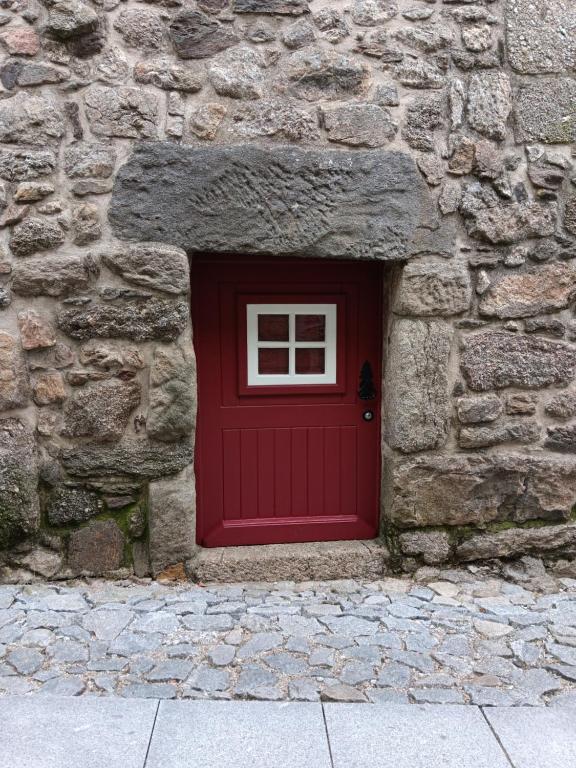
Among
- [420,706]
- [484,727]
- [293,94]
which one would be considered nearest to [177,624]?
[420,706]

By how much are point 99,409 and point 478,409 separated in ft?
5.73

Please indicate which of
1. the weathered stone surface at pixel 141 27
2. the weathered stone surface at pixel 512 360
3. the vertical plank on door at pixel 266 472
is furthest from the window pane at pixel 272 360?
the weathered stone surface at pixel 141 27

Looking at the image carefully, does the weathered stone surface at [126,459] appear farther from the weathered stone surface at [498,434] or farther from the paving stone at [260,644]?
the weathered stone surface at [498,434]

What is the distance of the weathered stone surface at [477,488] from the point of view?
276 centimetres

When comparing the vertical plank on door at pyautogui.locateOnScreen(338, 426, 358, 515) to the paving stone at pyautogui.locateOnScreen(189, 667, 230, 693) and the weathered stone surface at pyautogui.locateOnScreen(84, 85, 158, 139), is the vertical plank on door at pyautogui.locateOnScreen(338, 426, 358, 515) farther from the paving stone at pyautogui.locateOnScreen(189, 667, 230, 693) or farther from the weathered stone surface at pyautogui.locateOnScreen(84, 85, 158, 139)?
the weathered stone surface at pyautogui.locateOnScreen(84, 85, 158, 139)

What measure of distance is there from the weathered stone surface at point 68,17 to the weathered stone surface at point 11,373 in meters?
1.28

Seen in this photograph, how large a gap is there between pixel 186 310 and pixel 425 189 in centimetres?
121

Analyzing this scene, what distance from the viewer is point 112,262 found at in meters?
2.47

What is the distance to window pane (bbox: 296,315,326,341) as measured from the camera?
9.43ft

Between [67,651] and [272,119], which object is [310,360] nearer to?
[272,119]

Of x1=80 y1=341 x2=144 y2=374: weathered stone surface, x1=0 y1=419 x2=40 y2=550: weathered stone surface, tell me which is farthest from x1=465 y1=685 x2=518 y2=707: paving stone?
x1=0 y1=419 x2=40 y2=550: weathered stone surface

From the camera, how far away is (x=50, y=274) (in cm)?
244

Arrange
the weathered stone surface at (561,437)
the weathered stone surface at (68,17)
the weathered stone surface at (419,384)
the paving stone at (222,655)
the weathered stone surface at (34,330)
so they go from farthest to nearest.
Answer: the weathered stone surface at (561,437), the weathered stone surface at (419,384), the weathered stone surface at (34,330), the weathered stone surface at (68,17), the paving stone at (222,655)

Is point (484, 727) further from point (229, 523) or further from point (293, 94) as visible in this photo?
point (293, 94)
